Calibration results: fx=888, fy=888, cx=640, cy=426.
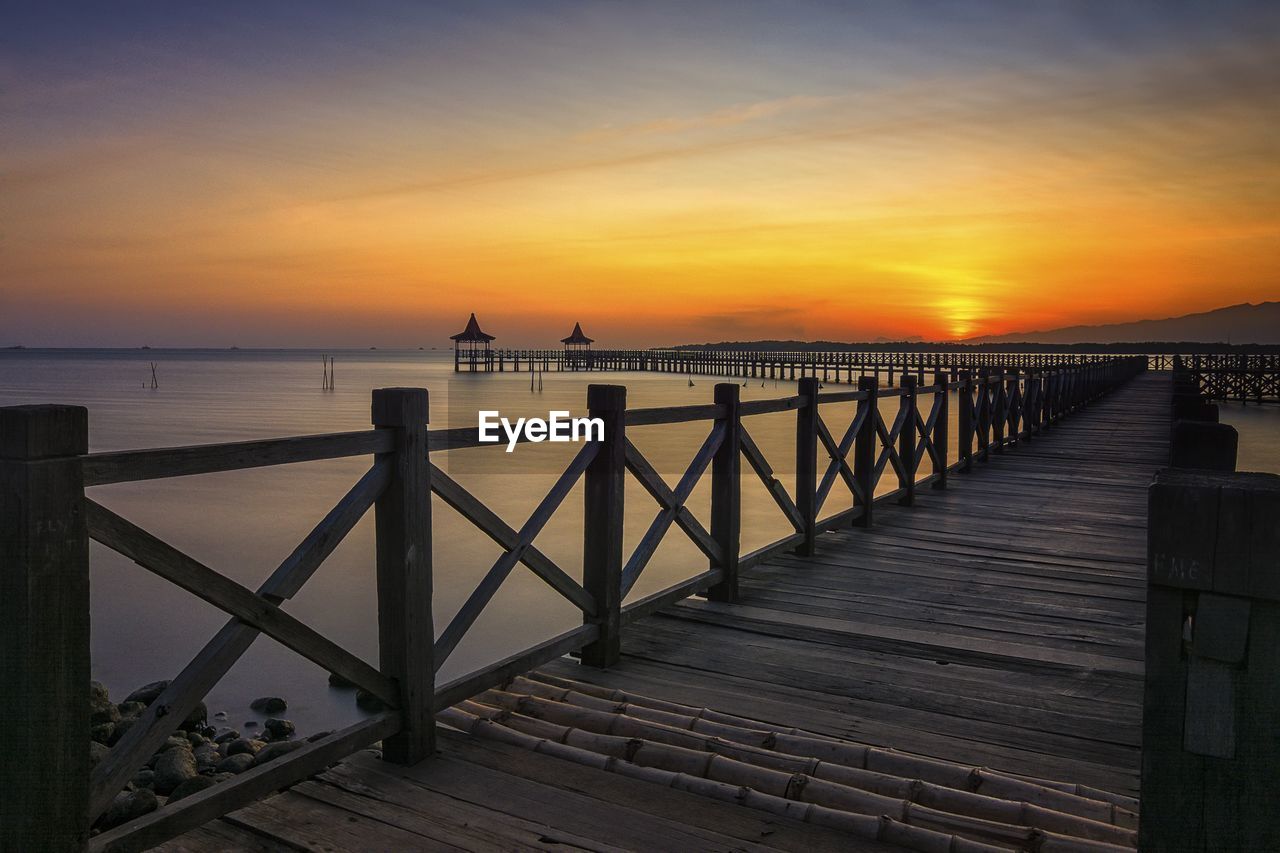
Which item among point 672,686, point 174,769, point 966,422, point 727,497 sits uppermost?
point 966,422

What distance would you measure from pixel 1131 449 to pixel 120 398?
56.8 meters

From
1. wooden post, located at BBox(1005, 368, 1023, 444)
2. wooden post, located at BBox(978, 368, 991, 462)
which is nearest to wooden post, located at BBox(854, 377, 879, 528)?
wooden post, located at BBox(978, 368, 991, 462)

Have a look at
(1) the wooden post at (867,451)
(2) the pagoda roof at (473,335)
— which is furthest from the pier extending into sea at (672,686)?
(2) the pagoda roof at (473,335)

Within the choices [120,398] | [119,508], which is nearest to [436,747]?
[119,508]

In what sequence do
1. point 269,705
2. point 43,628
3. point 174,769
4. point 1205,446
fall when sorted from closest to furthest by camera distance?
point 43,628, point 1205,446, point 174,769, point 269,705

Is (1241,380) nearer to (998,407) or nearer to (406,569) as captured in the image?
(998,407)

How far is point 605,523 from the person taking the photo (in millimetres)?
4328

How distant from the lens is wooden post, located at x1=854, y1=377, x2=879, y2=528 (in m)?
8.02

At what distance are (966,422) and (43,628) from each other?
11.3 metres

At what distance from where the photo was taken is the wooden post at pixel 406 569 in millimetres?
3154

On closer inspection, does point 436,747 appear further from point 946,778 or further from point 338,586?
point 338,586

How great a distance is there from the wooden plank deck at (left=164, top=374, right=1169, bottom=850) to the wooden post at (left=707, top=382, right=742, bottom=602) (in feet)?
0.48

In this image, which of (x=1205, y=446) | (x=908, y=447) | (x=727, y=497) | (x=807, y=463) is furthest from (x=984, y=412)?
(x=1205, y=446)

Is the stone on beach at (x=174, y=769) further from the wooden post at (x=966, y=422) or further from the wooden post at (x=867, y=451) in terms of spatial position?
the wooden post at (x=966, y=422)
